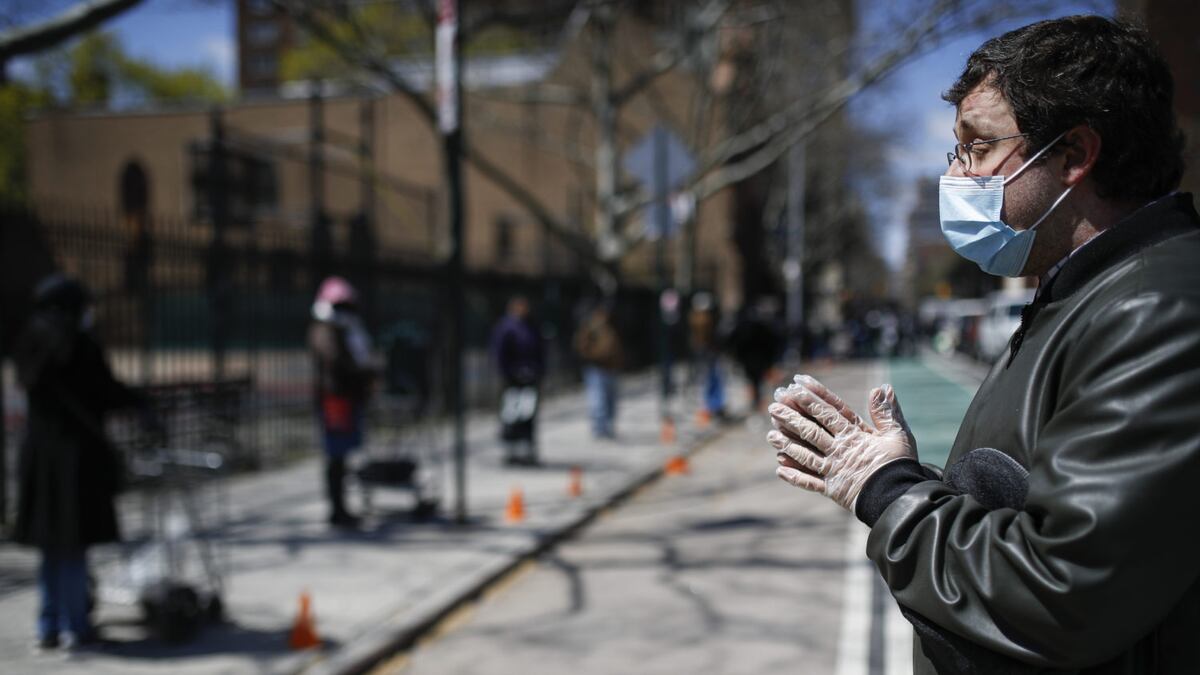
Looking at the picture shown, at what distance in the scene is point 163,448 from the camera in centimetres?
593

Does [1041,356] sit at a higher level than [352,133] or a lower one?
lower

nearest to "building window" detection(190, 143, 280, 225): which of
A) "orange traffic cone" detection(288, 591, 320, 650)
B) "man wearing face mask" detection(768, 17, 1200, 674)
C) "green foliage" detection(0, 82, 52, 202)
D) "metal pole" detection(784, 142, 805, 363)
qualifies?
"orange traffic cone" detection(288, 591, 320, 650)

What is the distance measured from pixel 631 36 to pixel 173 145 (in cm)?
2633

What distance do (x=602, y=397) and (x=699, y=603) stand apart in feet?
26.1

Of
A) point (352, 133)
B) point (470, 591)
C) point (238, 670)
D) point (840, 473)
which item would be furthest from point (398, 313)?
point (352, 133)

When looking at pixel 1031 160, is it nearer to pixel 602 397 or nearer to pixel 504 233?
pixel 602 397

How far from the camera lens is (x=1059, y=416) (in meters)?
1.46

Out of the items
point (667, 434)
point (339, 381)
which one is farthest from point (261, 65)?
point (339, 381)

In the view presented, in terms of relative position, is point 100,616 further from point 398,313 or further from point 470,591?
point 398,313

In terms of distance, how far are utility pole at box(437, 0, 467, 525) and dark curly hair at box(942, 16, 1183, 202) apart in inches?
297

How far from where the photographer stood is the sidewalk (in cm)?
539

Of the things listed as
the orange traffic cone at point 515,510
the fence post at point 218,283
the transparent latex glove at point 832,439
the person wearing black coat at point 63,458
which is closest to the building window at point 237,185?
the fence post at point 218,283

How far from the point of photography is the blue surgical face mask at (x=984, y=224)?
1740 millimetres

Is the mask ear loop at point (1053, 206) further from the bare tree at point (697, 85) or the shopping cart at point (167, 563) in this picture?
the bare tree at point (697, 85)
